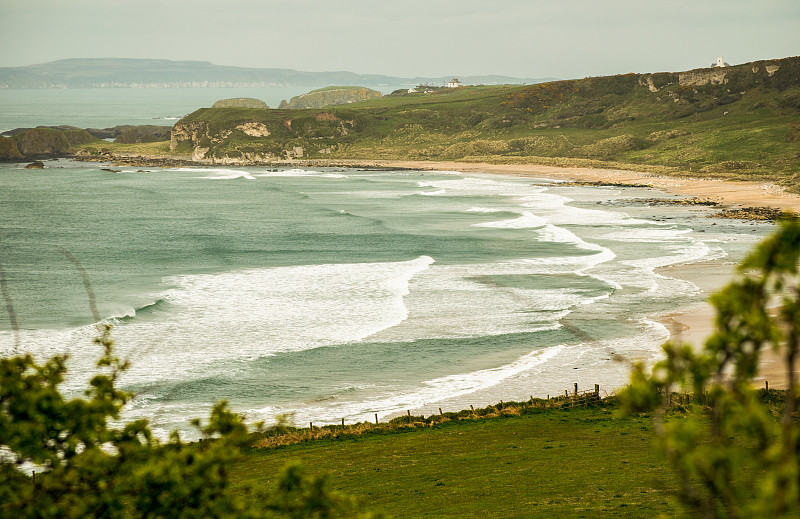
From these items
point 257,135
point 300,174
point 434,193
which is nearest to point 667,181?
point 434,193

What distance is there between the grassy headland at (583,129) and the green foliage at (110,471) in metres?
132

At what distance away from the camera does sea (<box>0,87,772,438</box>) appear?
34.2 meters

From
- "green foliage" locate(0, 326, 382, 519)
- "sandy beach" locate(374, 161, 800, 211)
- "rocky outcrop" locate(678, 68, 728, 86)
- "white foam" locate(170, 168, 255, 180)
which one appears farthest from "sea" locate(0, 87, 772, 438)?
"rocky outcrop" locate(678, 68, 728, 86)

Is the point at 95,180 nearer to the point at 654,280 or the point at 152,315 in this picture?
the point at 152,315

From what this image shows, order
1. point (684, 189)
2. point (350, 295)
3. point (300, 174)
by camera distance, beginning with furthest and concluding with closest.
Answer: point (300, 174), point (684, 189), point (350, 295)

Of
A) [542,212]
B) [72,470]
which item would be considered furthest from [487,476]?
[542,212]

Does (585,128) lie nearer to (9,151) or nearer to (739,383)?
(9,151)

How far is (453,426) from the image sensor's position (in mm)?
28828

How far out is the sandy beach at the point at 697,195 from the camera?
1430 inches

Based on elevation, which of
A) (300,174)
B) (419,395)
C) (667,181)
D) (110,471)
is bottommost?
(419,395)

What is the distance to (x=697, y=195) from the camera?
4082 inches

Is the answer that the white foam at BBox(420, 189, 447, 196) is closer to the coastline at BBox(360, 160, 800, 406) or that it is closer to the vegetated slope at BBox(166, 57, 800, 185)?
the coastline at BBox(360, 160, 800, 406)

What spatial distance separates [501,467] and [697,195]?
89.1 m

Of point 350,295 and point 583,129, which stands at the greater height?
point 583,129
